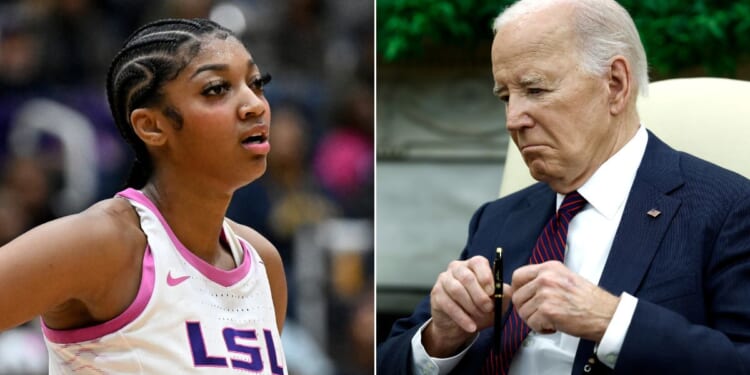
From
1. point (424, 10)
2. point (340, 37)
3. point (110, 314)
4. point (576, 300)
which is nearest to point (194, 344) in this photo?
point (110, 314)

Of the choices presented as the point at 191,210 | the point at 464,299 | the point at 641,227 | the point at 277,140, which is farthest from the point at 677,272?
the point at 277,140

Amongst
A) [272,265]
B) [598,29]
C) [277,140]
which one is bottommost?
[277,140]

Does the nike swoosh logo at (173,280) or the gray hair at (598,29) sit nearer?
the nike swoosh logo at (173,280)

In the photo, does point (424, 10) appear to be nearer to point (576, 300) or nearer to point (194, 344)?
point (576, 300)

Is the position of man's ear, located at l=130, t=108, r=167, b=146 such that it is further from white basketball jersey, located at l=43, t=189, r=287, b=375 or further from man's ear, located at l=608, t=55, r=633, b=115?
man's ear, located at l=608, t=55, r=633, b=115

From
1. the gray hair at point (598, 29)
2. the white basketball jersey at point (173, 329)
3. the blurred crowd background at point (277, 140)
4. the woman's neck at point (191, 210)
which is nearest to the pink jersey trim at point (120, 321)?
the white basketball jersey at point (173, 329)

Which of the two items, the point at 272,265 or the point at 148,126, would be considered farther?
the point at 272,265

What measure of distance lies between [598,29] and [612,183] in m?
0.28

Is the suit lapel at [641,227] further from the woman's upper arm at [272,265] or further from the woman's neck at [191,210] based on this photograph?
the woman's neck at [191,210]

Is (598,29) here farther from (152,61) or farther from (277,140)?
(277,140)

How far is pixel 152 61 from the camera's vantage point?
4.29 ft

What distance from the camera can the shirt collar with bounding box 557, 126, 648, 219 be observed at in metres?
1.89

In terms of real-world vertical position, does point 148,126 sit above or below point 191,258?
above

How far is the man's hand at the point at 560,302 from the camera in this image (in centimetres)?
160
